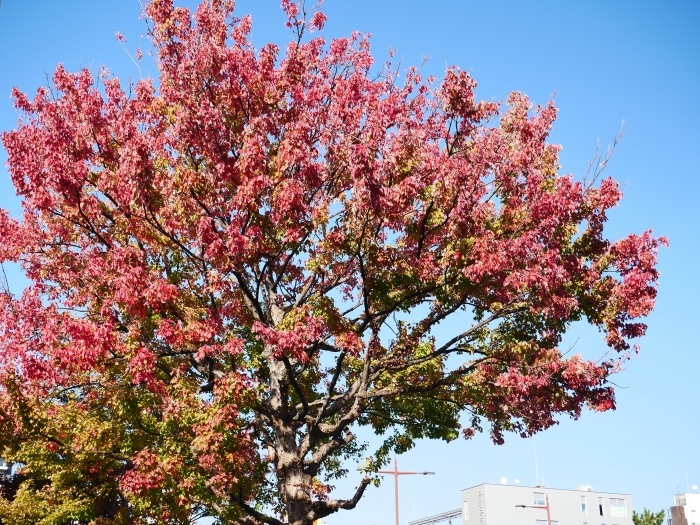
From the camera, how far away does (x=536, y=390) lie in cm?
1447

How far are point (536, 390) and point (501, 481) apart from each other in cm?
8436

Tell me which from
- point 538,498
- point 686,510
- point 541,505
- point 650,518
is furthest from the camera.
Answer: point 538,498

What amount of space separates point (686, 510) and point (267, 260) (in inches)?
3565

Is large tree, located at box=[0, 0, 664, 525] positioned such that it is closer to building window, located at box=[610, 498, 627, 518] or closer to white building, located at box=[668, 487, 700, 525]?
white building, located at box=[668, 487, 700, 525]

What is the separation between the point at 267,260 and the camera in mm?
14953

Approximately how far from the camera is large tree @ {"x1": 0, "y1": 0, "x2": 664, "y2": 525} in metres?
12.9

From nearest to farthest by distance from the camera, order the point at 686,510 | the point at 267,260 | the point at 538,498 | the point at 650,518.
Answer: the point at 267,260, the point at 650,518, the point at 686,510, the point at 538,498

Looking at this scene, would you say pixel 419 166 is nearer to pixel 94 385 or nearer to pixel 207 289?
pixel 207 289

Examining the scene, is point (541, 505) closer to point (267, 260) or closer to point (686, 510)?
point (686, 510)

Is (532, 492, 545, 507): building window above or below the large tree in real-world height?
above

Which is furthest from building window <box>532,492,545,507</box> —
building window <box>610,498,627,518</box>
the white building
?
the white building

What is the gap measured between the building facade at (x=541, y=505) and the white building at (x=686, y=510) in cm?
775

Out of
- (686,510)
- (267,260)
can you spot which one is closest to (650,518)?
(686,510)

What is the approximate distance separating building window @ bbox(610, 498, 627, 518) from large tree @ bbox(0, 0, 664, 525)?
91003 millimetres
